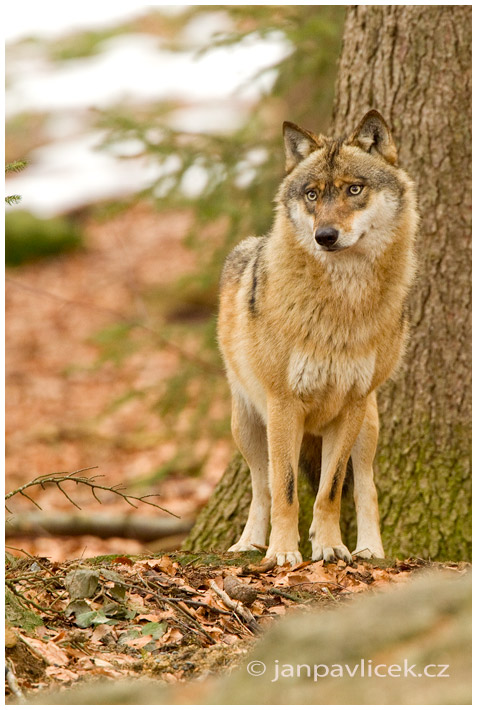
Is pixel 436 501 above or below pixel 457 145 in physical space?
below

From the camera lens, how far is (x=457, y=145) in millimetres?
6262

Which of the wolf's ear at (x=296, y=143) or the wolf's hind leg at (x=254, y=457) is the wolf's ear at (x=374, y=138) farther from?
the wolf's hind leg at (x=254, y=457)

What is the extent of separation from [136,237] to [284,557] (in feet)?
54.3

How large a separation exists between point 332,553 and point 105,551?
4.91 meters

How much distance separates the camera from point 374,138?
5.13 meters

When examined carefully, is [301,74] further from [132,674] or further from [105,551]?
[132,674]

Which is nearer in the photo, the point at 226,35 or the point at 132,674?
the point at 132,674

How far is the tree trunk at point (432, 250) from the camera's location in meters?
A: 6.22

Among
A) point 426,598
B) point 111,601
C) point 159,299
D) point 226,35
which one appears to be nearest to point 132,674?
point 111,601

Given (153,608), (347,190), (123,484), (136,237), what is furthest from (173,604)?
(136,237)

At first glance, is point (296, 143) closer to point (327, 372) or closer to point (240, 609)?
point (327, 372)

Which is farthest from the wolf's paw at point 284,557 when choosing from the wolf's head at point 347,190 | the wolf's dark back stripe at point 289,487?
the wolf's head at point 347,190

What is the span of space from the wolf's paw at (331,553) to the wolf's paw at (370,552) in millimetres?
254

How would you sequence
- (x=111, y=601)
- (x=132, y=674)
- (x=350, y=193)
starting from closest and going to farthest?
(x=132, y=674), (x=111, y=601), (x=350, y=193)
